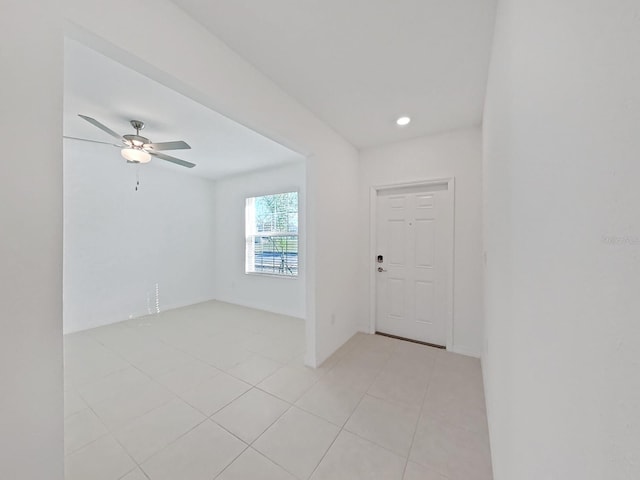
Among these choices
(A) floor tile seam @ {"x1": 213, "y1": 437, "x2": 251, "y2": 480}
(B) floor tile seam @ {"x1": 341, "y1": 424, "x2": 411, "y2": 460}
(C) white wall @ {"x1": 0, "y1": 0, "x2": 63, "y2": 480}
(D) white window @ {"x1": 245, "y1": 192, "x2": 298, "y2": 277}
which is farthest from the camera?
(D) white window @ {"x1": 245, "y1": 192, "x2": 298, "y2": 277}

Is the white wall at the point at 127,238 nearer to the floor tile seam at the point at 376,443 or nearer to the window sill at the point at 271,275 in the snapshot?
the window sill at the point at 271,275

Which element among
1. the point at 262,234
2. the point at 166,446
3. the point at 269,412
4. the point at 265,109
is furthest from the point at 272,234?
the point at 166,446

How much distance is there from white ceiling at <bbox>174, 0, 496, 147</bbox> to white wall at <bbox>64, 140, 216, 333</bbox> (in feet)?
10.8

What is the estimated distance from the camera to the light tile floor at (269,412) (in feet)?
4.56

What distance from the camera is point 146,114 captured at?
248 centimetres

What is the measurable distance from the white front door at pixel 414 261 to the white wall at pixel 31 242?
116 inches

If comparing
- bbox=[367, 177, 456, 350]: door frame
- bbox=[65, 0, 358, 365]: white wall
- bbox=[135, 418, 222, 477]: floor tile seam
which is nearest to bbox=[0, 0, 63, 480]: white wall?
bbox=[65, 0, 358, 365]: white wall

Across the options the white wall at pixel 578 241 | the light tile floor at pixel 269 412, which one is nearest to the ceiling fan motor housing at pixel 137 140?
the light tile floor at pixel 269 412

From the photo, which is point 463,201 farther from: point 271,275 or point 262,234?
point 262,234

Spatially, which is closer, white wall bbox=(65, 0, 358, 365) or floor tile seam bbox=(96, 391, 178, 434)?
white wall bbox=(65, 0, 358, 365)

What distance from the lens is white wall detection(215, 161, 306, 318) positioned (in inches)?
160

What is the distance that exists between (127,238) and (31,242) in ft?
11.9

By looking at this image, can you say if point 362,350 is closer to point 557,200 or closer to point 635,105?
point 557,200

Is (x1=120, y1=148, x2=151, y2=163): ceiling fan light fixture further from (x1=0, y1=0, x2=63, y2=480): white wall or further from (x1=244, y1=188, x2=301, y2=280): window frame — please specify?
(x1=244, y1=188, x2=301, y2=280): window frame
